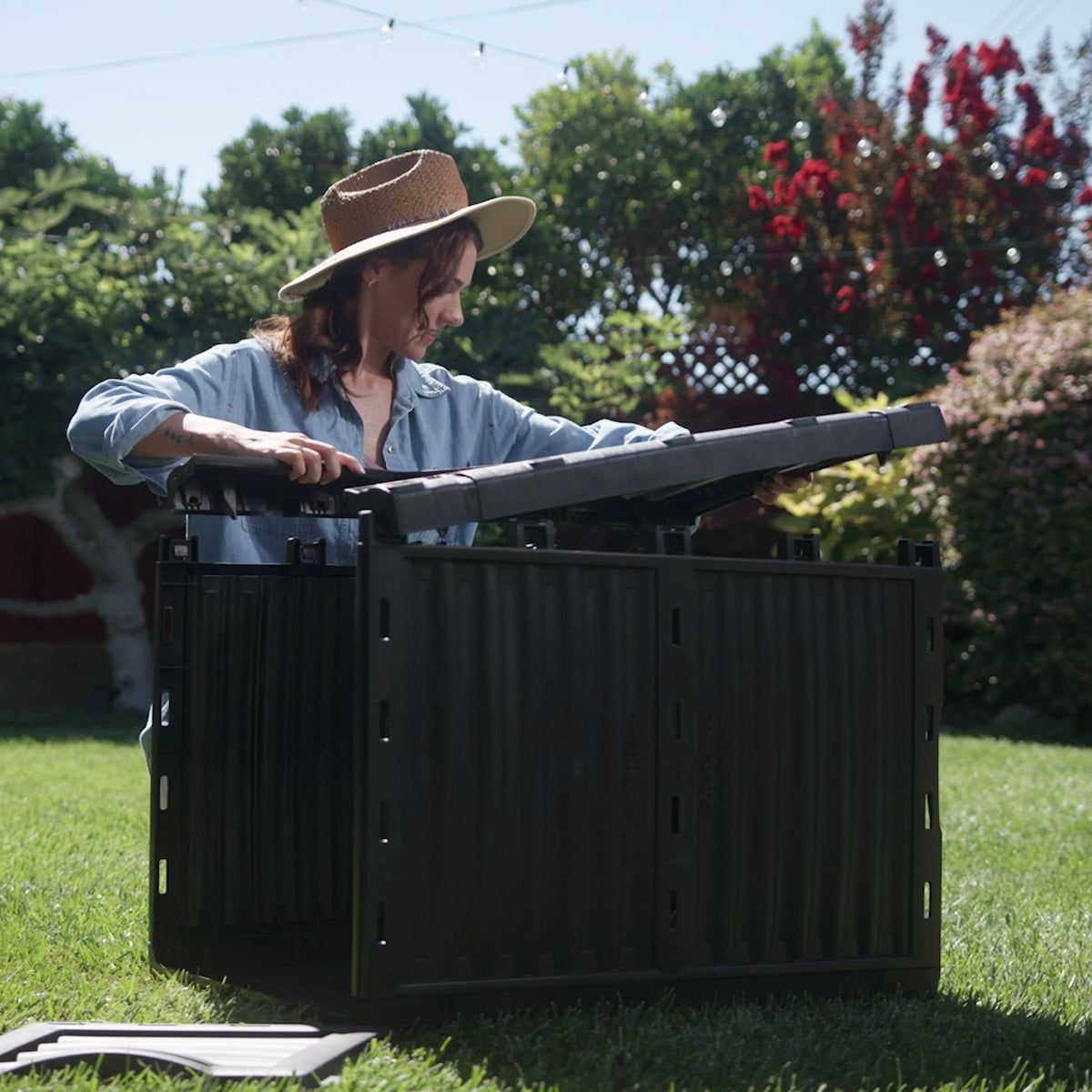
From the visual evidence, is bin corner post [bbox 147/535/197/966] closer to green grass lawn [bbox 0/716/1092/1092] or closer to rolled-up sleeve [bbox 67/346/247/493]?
rolled-up sleeve [bbox 67/346/247/493]

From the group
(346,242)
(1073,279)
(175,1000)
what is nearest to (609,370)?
(1073,279)

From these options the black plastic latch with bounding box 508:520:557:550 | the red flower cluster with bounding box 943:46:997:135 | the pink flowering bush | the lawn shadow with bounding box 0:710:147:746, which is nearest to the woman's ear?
the black plastic latch with bounding box 508:520:557:550

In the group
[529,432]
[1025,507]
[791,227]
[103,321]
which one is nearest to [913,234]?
[791,227]

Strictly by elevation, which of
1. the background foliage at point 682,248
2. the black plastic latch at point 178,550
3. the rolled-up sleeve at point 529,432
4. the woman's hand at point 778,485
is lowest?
the black plastic latch at point 178,550

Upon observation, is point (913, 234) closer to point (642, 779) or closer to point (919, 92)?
point (919, 92)

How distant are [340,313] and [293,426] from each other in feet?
0.97

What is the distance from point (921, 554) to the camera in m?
2.54

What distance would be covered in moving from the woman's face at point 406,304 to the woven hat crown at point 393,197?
0.32 feet

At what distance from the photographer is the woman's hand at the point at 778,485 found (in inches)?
103

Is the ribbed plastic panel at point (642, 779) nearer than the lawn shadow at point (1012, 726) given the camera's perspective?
Yes

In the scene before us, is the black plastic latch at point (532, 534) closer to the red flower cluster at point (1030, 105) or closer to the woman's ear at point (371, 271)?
the woman's ear at point (371, 271)

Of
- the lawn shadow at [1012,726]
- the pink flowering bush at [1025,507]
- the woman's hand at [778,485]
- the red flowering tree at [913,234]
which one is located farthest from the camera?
the red flowering tree at [913,234]

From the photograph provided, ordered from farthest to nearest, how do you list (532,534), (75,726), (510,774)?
(75,726) → (532,534) → (510,774)

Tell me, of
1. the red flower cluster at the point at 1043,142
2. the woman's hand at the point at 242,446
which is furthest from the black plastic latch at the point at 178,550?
the red flower cluster at the point at 1043,142
